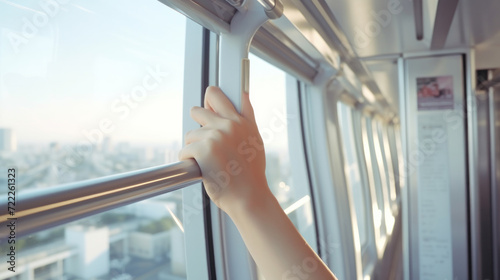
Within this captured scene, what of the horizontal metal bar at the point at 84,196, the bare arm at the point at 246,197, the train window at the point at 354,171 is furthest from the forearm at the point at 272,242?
the train window at the point at 354,171

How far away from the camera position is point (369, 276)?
13.1ft

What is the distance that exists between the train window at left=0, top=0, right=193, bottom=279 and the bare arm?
33 cm

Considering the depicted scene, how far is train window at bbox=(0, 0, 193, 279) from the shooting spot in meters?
0.84

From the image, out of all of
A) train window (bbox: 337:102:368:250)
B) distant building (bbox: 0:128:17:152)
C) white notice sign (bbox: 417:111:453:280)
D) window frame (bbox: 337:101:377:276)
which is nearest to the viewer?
distant building (bbox: 0:128:17:152)

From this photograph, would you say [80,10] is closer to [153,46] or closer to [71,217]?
[153,46]

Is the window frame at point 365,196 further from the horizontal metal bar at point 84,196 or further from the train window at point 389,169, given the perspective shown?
the horizontal metal bar at point 84,196

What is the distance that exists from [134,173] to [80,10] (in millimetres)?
554

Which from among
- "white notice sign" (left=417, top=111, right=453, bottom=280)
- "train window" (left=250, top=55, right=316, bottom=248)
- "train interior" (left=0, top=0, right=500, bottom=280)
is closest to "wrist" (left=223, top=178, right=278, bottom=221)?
"train interior" (left=0, top=0, right=500, bottom=280)

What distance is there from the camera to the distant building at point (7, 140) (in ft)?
2.56

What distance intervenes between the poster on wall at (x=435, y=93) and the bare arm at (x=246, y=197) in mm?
2181

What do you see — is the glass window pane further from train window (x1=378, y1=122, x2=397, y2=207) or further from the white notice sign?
the white notice sign

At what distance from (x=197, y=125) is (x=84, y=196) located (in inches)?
34.4

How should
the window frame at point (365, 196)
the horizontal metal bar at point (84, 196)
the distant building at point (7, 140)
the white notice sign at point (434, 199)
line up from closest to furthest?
the horizontal metal bar at point (84, 196)
the distant building at point (7, 140)
the white notice sign at point (434, 199)
the window frame at point (365, 196)

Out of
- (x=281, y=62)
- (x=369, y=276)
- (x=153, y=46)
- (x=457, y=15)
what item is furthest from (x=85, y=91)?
(x=369, y=276)
